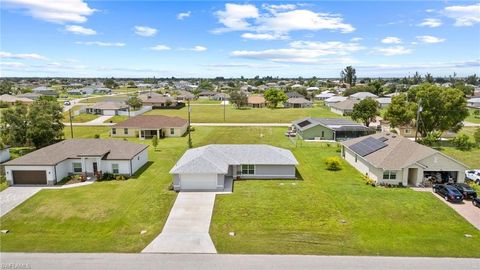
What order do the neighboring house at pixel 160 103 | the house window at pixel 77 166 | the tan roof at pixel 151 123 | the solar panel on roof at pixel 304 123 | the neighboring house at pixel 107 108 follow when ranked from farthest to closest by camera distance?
the neighboring house at pixel 160 103 < the neighboring house at pixel 107 108 < the solar panel on roof at pixel 304 123 < the tan roof at pixel 151 123 < the house window at pixel 77 166

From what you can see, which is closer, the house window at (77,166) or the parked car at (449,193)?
the parked car at (449,193)

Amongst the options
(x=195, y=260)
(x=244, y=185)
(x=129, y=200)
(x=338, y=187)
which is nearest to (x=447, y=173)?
(x=338, y=187)

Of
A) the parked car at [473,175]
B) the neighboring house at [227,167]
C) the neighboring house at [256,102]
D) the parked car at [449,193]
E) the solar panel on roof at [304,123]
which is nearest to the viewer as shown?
the parked car at [449,193]

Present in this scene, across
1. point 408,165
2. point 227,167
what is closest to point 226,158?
point 227,167

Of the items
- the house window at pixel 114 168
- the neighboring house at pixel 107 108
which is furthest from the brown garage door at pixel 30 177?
the neighboring house at pixel 107 108

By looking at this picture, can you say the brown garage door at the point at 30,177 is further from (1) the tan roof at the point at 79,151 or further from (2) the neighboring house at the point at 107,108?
(2) the neighboring house at the point at 107,108

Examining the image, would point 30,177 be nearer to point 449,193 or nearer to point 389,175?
point 389,175
